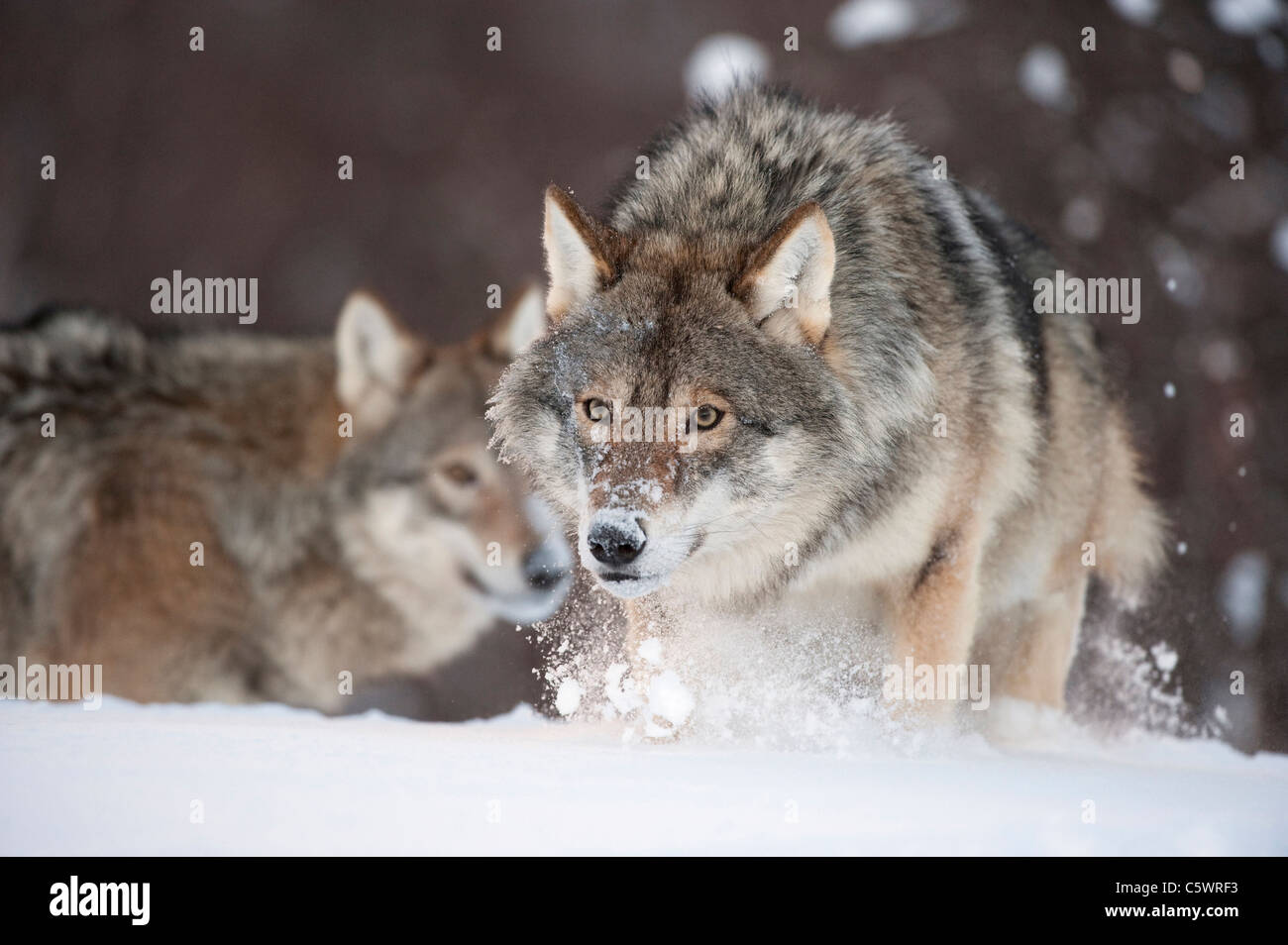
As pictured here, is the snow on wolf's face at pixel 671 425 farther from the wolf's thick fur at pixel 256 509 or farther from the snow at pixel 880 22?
the snow at pixel 880 22

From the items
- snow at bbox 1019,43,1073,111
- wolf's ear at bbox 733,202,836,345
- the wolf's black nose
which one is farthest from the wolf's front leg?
snow at bbox 1019,43,1073,111

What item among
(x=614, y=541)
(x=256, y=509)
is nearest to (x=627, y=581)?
(x=614, y=541)

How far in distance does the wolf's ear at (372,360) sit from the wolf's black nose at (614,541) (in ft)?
10.1

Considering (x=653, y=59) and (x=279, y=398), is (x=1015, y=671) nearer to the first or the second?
(x=279, y=398)

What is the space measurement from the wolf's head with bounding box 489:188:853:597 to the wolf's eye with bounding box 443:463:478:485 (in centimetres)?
229

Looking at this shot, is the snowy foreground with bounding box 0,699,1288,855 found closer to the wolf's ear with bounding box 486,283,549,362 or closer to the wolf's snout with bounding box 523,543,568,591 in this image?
the wolf's snout with bounding box 523,543,568,591

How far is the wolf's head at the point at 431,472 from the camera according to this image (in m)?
5.61

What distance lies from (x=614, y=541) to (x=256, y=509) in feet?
9.98

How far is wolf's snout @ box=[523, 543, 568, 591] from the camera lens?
5645mm

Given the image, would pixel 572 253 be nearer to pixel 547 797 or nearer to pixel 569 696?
pixel 547 797

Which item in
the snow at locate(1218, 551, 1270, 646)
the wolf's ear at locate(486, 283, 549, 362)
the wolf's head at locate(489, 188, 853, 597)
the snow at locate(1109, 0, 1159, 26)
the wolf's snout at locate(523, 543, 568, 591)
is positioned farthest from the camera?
the snow at locate(1218, 551, 1270, 646)

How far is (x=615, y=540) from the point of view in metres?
2.78

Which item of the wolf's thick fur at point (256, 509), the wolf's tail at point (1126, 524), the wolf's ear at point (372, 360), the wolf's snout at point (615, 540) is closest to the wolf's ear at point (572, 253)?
the wolf's snout at point (615, 540)

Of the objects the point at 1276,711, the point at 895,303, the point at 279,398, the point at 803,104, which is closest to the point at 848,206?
the point at 895,303
